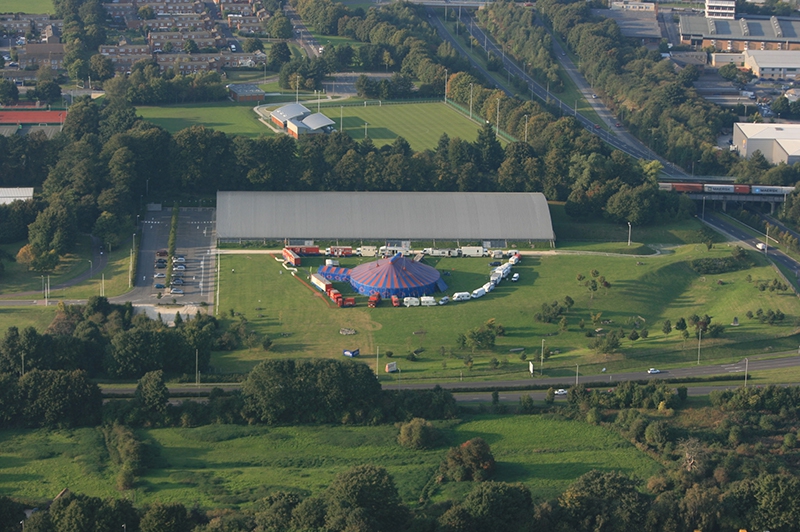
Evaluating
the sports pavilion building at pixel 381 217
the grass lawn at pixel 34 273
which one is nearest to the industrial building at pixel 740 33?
the sports pavilion building at pixel 381 217

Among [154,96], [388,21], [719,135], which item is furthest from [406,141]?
[388,21]

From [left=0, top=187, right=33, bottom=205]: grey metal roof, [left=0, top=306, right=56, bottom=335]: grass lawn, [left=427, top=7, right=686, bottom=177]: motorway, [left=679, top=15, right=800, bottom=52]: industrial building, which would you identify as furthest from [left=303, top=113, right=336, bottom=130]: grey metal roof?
[left=679, top=15, right=800, bottom=52]: industrial building

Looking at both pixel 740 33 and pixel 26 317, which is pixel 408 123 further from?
pixel 740 33

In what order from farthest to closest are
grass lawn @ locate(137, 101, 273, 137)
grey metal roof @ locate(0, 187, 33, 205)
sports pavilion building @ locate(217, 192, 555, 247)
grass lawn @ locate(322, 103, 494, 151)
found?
1. grass lawn @ locate(322, 103, 494, 151)
2. grass lawn @ locate(137, 101, 273, 137)
3. grey metal roof @ locate(0, 187, 33, 205)
4. sports pavilion building @ locate(217, 192, 555, 247)

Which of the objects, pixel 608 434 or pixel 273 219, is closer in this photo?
pixel 608 434

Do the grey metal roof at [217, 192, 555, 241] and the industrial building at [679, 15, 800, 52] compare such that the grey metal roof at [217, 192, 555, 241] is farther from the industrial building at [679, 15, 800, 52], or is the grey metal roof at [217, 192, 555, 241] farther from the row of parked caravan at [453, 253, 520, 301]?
the industrial building at [679, 15, 800, 52]

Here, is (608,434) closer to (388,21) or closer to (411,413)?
(411,413)

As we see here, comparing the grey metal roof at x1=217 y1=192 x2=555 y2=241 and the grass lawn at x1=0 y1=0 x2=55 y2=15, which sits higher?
the grass lawn at x1=0 y1=0 x2=55 y2=15
